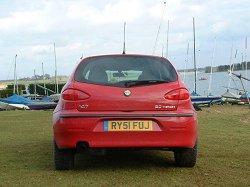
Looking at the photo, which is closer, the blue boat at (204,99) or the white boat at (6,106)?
the blue boat at (204,99)

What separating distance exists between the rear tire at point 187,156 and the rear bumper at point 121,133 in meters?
0.48

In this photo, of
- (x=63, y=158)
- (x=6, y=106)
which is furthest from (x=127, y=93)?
(x=6, y=106)

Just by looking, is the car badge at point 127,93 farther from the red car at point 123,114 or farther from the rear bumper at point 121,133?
the rear bumper at point 121,133

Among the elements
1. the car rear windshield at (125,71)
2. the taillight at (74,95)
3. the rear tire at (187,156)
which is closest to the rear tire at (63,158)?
the taillight at (74,95)

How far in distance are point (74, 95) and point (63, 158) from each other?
875 mm

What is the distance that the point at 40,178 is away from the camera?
5719 mm

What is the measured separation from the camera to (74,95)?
5.78 m

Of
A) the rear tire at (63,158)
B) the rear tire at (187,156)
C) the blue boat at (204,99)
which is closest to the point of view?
the rear tire at (63,158)

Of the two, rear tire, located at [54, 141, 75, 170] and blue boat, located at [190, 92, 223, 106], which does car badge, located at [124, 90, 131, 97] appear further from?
blue boat, located at [190, 92, 223, 106]

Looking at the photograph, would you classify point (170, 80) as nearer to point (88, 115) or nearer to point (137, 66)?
point (137, 66)

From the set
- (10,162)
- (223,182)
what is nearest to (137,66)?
(223,182)

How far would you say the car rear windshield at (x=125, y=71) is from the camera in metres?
5.92

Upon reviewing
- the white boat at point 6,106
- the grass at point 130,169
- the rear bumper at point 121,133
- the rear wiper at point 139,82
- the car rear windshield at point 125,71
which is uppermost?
the car rear windshield at point 125,71

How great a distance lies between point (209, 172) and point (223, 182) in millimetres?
600
